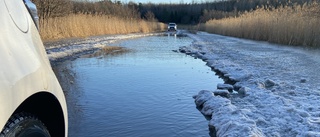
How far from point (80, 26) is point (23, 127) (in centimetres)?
2173

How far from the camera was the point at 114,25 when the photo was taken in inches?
1231

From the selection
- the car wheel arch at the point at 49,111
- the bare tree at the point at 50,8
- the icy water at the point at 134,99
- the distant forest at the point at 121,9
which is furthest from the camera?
the distant forest at the point at 121,9

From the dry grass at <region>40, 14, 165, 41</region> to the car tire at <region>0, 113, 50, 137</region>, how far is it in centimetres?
1583

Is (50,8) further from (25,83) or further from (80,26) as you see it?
(25,83)

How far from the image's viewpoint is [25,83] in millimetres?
1528

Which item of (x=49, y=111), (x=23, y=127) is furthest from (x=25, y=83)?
(x=49, y=111)

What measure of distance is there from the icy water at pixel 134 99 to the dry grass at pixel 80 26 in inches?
413

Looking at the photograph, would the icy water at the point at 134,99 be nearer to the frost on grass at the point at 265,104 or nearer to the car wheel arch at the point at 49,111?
the frost on grass at the point at 265,104

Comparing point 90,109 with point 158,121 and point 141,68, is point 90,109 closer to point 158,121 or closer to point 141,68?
point 158,121

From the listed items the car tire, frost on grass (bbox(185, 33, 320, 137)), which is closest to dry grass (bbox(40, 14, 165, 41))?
frost on grass (bbox(185, 33, 320, 137))

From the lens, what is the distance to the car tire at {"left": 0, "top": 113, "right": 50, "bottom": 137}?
1.44 m

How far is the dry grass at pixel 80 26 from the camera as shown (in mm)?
18017

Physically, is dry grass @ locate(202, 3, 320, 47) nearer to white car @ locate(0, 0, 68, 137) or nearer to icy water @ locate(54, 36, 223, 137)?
icy water @ locate(54, 36, 223, 137)

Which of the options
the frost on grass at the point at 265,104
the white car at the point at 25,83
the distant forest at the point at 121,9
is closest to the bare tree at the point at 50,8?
the distant forest at the point at 121,9
